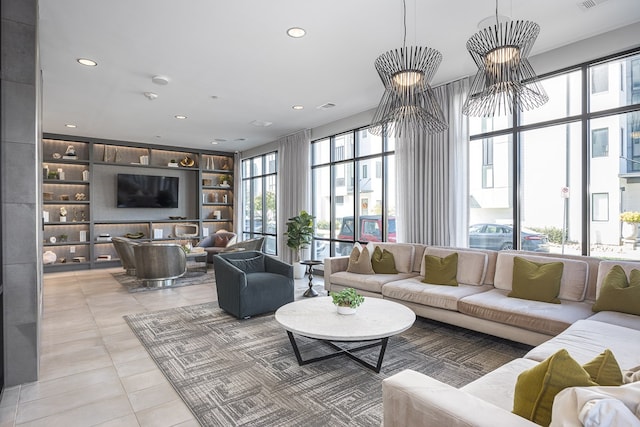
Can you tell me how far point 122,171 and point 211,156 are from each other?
231cm

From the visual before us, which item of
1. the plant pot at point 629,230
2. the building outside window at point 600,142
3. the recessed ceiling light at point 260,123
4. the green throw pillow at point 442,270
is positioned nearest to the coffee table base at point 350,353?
the green throw pillow at point 442,270

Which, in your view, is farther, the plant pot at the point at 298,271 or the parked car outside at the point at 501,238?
the plant pot at the point at 298,271

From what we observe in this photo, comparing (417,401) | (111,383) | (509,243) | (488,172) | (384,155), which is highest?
(384,155)

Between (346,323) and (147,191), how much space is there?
777cm

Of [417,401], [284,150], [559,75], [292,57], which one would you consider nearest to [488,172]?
[559,75]

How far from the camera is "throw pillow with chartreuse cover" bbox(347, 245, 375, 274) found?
16.0 ft

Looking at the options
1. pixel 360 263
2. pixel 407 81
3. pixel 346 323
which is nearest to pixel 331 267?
pixel 360 263

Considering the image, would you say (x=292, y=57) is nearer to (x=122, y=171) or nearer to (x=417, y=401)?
(x=417, y=401)

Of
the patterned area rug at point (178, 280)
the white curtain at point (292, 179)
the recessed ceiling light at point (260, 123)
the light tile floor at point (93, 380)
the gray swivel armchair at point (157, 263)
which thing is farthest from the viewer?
the white curtain at point (292, 179)

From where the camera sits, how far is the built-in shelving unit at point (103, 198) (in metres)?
8.02

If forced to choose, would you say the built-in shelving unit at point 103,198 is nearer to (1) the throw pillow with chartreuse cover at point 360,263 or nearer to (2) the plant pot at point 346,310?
(1) the throw pillow with chartreuse cover at point 360,263

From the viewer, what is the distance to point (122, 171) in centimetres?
887

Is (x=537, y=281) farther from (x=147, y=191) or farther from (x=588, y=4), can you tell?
(x=147, y=191)

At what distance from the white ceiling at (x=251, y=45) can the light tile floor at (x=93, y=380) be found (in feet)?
9.95
